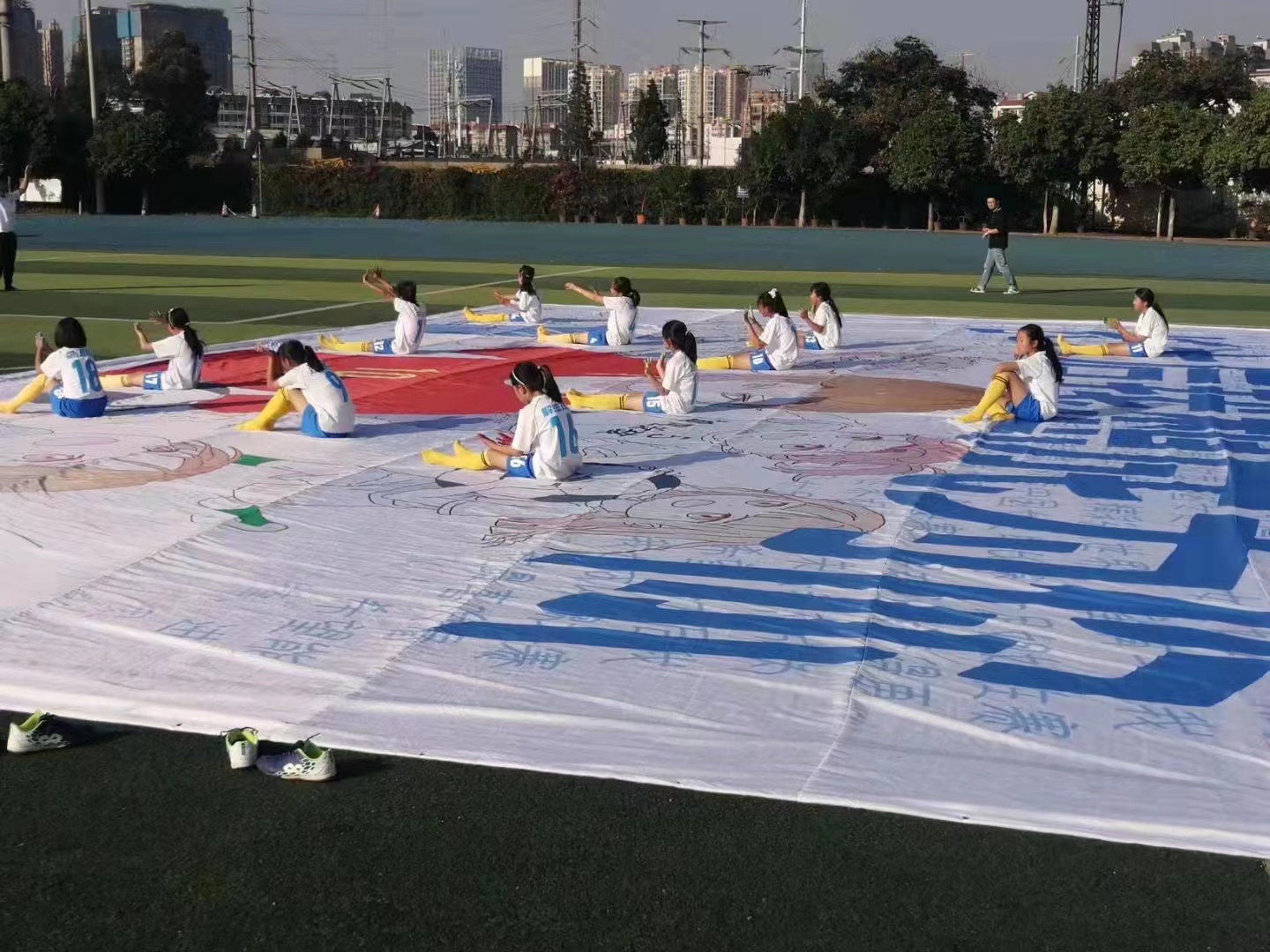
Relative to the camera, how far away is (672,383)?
13.0m

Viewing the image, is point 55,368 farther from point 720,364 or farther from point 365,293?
point 365,293

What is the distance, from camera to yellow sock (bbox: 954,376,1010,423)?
1284cm

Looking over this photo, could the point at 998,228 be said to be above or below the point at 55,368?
above

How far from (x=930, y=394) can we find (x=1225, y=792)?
9724 mm

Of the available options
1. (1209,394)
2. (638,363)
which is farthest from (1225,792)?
(638,363)

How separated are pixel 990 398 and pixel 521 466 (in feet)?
16.0

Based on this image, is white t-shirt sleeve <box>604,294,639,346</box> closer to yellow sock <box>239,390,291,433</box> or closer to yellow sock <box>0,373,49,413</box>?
yellow sock <box>239,390,291,433</box>

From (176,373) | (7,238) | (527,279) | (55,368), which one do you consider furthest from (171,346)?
(7,238)

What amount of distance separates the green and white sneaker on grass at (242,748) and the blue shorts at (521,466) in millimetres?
4805

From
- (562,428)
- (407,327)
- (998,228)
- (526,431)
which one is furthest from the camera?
(998,228)

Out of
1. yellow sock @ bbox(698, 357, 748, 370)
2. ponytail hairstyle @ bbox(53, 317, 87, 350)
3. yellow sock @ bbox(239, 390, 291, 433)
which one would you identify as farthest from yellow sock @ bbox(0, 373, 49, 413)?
yellow sock @ bbox(698, 357, 748, 370)

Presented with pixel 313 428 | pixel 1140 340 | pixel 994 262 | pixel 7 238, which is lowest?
pixel 313 428

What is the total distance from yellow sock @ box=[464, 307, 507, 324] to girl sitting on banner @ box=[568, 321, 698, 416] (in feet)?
26.7

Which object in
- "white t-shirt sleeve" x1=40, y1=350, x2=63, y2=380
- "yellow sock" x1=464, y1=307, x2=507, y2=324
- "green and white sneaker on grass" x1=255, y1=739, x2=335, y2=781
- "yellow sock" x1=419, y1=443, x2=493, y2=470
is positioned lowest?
"green and white sneaker on grass" x1=255, y1=739, x2=335, y2=781
